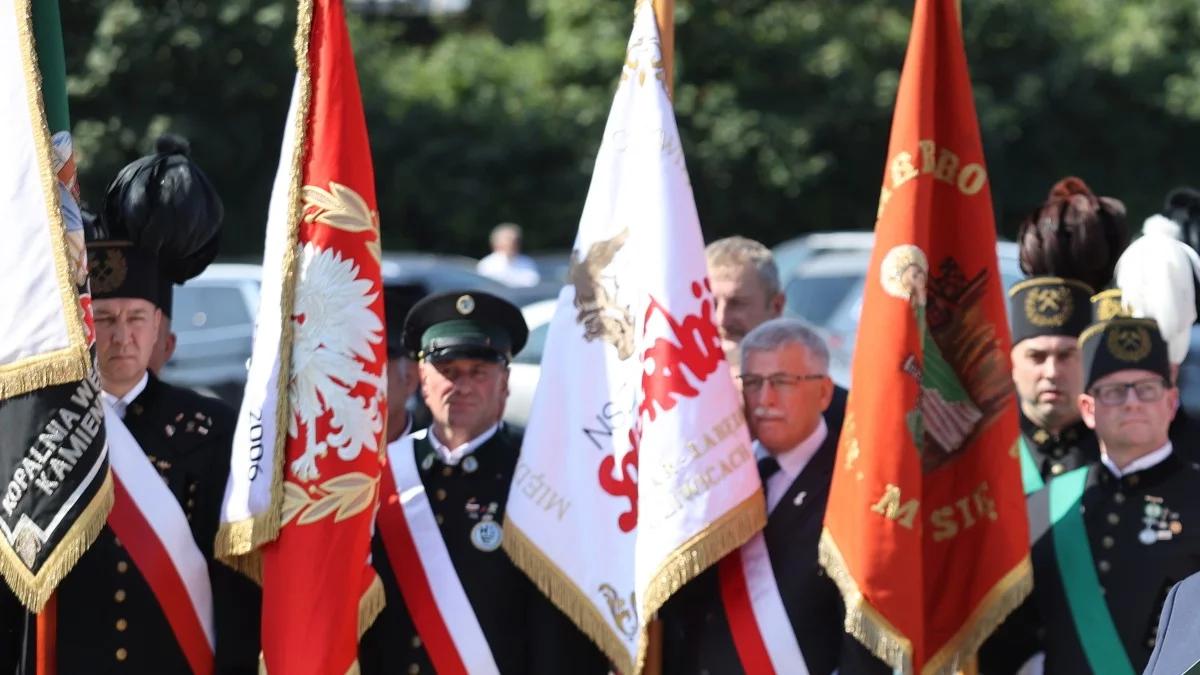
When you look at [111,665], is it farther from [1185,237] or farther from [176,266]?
[1185,237]

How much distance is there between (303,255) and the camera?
15.7 feet

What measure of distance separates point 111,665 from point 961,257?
92.3 inches

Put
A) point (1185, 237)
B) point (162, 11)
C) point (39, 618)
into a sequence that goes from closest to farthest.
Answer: point (39, 618)
point (1185, 237)
point (162, 11)

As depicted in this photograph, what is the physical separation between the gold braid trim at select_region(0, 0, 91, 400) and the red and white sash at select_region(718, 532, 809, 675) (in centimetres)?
169

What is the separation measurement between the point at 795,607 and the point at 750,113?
16.6m

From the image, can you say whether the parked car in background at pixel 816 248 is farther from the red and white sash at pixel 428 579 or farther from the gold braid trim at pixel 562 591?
the gold braid trim at pixel 562 591

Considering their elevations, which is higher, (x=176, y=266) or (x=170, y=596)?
(x=176, y=266)

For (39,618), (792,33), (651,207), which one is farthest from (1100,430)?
(792,33)

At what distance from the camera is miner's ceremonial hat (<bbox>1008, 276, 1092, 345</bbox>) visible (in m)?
5.38

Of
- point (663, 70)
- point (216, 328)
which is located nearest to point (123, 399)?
point (663, 70)

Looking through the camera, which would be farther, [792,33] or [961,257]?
[792,33]

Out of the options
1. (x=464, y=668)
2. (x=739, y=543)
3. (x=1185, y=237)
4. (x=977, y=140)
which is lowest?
(x=464, y=668)

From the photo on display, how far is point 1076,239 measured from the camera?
17.9ft

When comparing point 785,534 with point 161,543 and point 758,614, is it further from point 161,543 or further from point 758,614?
point 161,543
